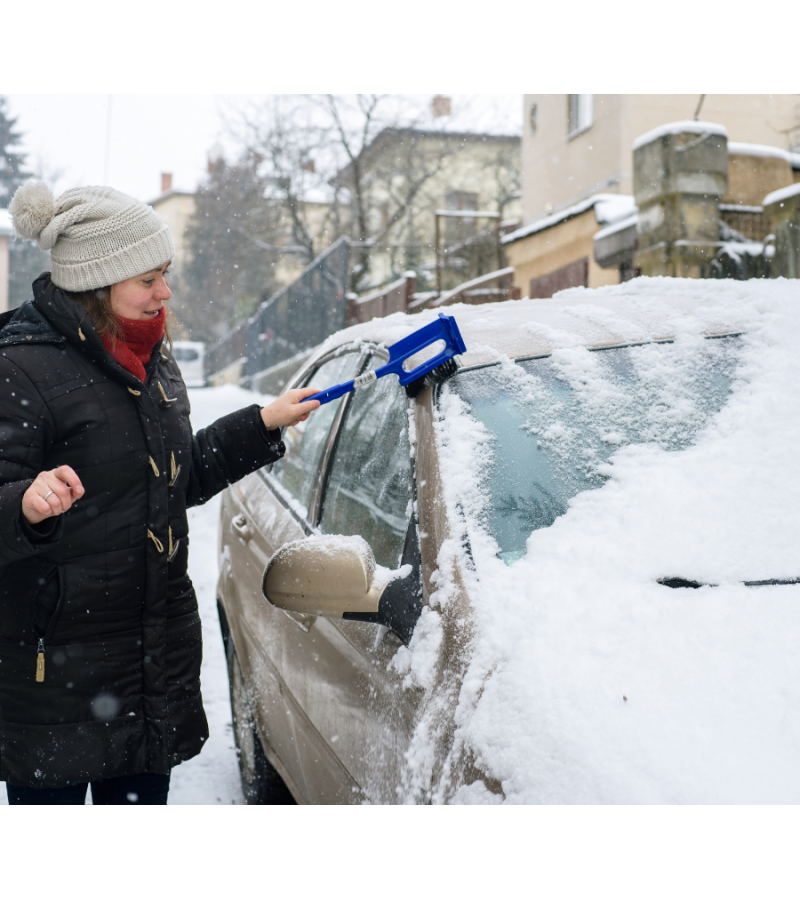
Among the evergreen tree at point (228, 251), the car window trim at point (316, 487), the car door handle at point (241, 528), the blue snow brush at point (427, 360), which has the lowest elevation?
the evergreen tree at point (228, 251)

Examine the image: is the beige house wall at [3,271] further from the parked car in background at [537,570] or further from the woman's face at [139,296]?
the parked car in background at [537,570]

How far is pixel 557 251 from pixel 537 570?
471 inches

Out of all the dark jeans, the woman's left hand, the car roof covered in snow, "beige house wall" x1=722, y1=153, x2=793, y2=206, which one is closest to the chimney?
"beige house wall" x1=722, y1=153, x2=793, y2=206

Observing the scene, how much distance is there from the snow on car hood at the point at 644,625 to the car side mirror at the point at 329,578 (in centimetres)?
14

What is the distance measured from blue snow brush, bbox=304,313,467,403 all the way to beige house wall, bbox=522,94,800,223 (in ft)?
46.0

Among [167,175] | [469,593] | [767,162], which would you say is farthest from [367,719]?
[167,175]

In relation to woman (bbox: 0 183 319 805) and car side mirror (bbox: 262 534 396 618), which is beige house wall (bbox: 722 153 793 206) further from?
car side mirror (bbox: 262 534 396 618)

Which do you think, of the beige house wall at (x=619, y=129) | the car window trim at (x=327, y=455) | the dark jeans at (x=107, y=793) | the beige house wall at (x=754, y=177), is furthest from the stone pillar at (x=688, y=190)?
the beige house wall at (x=619, y=129)

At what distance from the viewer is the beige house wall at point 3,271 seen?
2327cm

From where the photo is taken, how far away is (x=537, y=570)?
168 cm

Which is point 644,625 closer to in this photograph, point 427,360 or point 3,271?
point 427,360

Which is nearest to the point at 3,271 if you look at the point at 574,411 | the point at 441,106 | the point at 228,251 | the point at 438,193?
the point at 228,251

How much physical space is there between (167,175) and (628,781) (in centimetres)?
6163

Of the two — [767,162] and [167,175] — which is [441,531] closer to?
[767,162]
